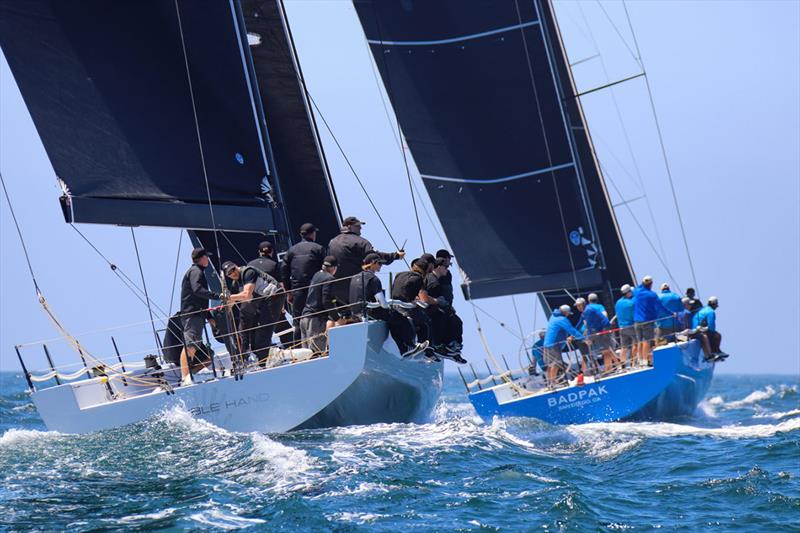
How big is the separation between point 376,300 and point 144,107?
3392 millimetres

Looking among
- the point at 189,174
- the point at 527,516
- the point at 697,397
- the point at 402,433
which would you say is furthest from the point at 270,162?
the point at 697,397

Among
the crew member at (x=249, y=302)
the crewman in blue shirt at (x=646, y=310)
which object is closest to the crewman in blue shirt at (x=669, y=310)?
the crewman in blue shirt at (x=646, y=310)

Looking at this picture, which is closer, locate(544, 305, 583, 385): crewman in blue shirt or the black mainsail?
the black mainsail

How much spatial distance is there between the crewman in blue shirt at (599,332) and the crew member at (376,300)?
192 inches

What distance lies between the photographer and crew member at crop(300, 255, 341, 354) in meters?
12.5

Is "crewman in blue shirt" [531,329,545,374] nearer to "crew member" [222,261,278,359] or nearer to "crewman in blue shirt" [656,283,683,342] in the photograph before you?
"crewman in blue shirt" [656,283,683,342]

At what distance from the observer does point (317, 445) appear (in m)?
11.3

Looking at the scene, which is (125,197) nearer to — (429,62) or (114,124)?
(114,124)

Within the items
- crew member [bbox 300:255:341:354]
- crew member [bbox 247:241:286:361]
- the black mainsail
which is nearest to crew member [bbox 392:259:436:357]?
crew member [bbox 300:255:341:354]

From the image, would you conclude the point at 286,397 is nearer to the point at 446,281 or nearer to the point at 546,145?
the point at 446,281

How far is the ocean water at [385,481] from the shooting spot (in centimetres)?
880

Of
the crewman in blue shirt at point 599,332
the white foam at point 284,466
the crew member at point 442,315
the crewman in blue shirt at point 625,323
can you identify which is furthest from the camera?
the crewman in blue shirt at point 625,323

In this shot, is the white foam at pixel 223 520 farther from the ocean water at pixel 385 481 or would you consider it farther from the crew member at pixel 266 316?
the crew member at pixel 266 316

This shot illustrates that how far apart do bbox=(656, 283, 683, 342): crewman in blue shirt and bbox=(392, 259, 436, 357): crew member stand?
499 centimetres
